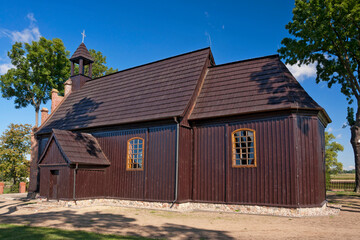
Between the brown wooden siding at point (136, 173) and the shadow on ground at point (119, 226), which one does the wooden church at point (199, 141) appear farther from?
the shadow on ground at point (119, 226)

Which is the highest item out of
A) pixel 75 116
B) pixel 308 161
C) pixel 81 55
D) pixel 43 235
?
pixel 81 55

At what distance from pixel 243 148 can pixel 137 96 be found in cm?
795

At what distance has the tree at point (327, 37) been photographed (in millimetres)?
15344

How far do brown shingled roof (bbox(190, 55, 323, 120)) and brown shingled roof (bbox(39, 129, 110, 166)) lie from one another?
6.36 metres

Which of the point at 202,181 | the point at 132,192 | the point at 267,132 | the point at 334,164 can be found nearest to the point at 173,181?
the point at 202,181

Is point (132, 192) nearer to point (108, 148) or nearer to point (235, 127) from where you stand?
point (108, 148)

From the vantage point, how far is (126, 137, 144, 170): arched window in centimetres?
1661

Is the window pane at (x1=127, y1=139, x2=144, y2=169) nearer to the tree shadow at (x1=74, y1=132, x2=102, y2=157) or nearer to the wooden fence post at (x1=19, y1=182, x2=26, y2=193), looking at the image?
the tree shadow at (x1=74, y1=132, x2=102, y2=157)

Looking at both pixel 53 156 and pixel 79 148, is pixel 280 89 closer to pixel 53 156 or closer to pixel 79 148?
pixel 79 148

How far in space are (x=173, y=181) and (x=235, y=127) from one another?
4095 mm

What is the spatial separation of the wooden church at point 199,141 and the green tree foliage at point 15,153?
61.6 ft

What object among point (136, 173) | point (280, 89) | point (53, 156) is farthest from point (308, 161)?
point (53, 156)

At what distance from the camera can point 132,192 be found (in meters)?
16.4

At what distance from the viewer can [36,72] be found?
3647 centimetres
